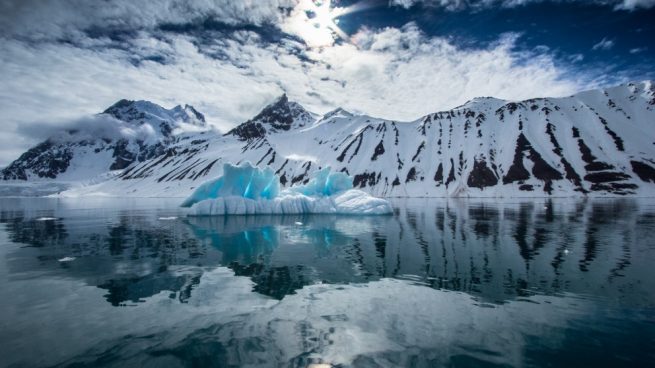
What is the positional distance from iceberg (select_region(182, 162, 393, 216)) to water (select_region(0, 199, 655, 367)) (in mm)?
27481

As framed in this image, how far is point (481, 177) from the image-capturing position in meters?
148

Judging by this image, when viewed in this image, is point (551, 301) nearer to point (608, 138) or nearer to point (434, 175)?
point (434, 175)

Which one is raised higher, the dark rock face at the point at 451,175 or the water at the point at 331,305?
the dark rock face at the point at 451,175

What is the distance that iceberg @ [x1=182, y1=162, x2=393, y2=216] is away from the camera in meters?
50.9

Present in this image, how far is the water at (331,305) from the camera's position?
877cm

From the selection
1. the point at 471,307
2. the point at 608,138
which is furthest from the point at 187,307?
the point at 608,138

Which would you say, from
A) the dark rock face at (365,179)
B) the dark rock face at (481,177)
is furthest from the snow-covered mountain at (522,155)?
the dark rock face at (365,179)

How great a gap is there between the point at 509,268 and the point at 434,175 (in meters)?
152

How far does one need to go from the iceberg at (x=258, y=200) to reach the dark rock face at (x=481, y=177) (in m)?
107

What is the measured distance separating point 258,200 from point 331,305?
1671 inches

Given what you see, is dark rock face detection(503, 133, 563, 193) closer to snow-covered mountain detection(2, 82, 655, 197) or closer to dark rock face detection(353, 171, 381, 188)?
snow-covered mountain detection(2, 82, 655, 197)

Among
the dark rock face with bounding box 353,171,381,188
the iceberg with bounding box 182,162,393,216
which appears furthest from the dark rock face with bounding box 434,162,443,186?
the iceberg with bounding box 182,162,393,216

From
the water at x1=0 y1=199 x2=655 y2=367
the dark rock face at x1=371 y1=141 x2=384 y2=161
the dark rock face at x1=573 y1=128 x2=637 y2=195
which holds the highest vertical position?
the dark rock face at x1=371 y1=141 x2=384 y2=161

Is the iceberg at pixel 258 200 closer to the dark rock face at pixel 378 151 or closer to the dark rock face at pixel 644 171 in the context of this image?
the dark rock face at pixel 644 171
